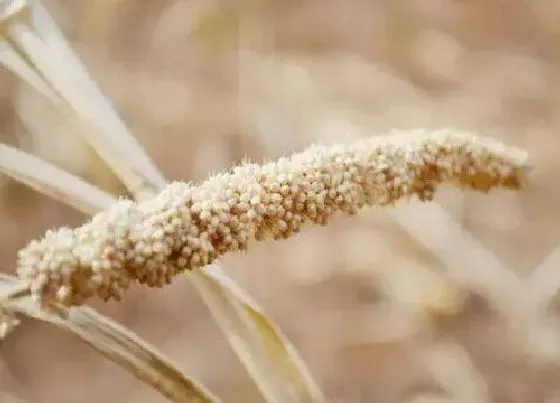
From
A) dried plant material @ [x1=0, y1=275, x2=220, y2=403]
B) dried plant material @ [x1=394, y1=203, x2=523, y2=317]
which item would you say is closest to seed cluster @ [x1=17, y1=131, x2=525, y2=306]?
dried plant material @ [x1=0, y1=275, x2=220, y2=403]

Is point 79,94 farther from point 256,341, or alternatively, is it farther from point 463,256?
point 463,256

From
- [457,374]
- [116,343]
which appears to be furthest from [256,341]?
[457,374]

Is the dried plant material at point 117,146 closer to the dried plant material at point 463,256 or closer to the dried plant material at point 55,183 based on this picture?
the dried plant material at point 55,183

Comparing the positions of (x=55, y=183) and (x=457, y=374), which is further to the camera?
(x=457, y=374)

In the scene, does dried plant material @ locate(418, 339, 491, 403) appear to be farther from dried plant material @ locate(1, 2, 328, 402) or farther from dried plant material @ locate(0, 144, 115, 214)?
dried plant material @ locate(0, 144, 115, 214)

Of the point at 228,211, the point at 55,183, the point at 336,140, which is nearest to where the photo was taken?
the point at 228,211

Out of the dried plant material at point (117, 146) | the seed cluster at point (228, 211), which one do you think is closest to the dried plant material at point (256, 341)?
the dried plant material at point (117, 146)

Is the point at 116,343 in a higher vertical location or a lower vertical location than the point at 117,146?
lower

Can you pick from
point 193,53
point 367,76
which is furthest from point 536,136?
point 193,53
